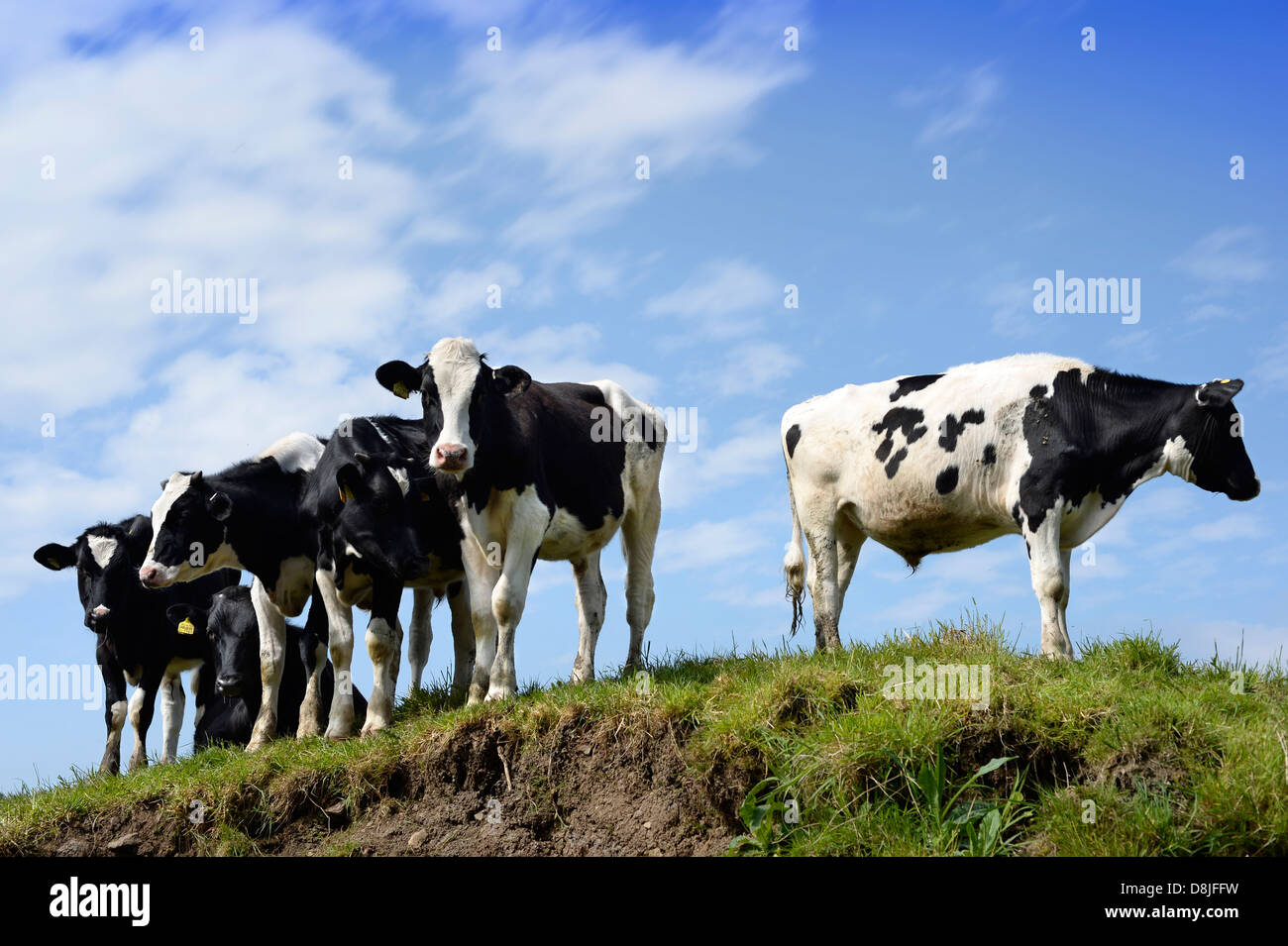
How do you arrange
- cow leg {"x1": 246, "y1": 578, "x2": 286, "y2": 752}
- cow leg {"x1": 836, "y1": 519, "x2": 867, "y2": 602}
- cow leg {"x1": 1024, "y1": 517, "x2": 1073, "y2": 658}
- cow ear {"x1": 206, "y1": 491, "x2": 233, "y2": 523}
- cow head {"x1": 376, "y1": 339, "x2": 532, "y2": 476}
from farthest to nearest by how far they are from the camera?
cow leg {"x1": 836, "y1": 519, "x2": 867, "y2": 602} < cow leg {"x1": 246, "y1": 578, "x2": 286, "y2": 752} < cow ear {"x1": 206, "y1": 491, "x2": 233, "y2": 523} < cow leg {"x1": 1024, "y1": 517, "x2": 1073, "y2": 658} < cow head {"x1": 376, "y1": 339, "x2": 532, "y2": 476}

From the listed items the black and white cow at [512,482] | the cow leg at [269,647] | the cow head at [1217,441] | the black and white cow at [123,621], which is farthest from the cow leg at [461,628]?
the cow head at [1217,441]

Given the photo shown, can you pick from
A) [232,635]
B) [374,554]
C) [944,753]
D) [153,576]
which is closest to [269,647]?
[153,576]

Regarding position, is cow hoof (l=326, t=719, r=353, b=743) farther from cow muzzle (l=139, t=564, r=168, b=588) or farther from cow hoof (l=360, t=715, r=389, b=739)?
cow muzzle (l=139, t=564, r=168, b=588)

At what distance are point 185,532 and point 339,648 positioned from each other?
2268 millimetres

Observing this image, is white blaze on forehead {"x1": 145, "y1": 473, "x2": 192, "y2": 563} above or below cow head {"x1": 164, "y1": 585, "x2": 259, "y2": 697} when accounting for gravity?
above

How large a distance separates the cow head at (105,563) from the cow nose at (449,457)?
6502mm

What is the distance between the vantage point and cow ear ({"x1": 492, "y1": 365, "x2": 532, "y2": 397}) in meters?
12.7

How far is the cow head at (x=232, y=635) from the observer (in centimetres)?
1496

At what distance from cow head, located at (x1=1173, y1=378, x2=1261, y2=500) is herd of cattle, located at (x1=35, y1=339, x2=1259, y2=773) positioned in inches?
0.8

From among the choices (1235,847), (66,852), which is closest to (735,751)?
(1235,847)

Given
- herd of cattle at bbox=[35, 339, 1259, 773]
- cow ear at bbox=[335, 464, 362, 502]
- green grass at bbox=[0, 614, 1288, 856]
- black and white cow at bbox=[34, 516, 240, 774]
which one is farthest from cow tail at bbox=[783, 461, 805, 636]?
black and white cow at bbox=[34, 516, 240, 774]
